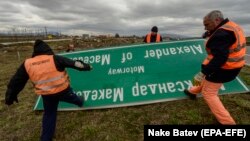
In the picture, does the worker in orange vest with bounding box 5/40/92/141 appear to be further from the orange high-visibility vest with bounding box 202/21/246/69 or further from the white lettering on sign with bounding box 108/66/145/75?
the orange high-visibility vest with bounding box 202/21/246/69

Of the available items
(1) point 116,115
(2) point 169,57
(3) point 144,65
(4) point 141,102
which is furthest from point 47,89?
(2) point 169,57

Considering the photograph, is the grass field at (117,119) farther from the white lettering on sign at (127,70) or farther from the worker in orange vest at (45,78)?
the white lettering on sign at (127,70)

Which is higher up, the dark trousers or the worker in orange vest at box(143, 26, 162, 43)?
the worker in orange vest at box(143, 26, 162, 43)

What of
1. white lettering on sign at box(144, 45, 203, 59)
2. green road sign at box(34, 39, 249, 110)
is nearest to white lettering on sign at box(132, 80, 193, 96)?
green road sign at box(34, 39, 249, 110)

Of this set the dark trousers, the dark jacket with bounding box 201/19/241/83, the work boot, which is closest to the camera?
the dark jacket with bounding box 201/19/241/83

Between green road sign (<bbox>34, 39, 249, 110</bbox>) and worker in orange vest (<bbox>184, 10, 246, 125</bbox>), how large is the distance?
4.28ft

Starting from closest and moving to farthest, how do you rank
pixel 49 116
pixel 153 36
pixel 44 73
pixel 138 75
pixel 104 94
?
pixel 44 73 → pixel 49 116 → pixel 104 94 → pixel 138 75 → pixel 153 36

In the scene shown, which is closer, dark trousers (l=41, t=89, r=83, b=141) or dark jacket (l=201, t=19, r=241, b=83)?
dark jacket (l=201, t=19, r=241, b=83)

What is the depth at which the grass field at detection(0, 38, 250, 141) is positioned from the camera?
469cm

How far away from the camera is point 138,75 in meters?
6.08

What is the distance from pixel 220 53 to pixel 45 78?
2864mm

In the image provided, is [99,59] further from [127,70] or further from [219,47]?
[219,47]

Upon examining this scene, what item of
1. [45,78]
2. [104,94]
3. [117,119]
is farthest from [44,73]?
[104,94]

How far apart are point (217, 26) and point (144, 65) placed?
2618mm
